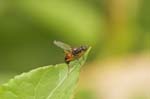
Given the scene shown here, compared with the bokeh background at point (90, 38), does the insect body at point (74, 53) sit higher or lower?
lower

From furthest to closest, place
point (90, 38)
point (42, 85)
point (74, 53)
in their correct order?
1. point (90, 38)
2. point (74, 53)
3. point (42, 85)

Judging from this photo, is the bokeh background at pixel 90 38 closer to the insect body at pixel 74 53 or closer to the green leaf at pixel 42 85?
the insect body at pixel 74 53

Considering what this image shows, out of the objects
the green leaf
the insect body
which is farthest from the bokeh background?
the green leaf

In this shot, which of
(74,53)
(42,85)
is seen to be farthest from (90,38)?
(42,85)

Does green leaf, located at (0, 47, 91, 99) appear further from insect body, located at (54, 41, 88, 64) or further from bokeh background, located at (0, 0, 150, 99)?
bokeh background, located at (0, 0, 150, 99)

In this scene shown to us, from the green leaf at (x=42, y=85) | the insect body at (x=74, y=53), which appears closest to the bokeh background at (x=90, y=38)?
the insect body at (x=74, y=53)

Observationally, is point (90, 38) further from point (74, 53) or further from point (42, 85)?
point (42, 85)
